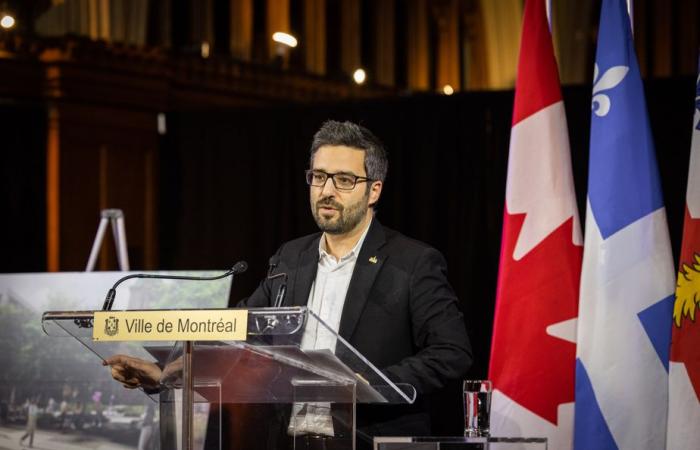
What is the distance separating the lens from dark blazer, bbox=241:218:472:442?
10.8 feet

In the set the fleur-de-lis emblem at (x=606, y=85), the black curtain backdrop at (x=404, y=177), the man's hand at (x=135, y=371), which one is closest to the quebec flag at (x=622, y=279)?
the fleur-de-lis emblem at (x=606, y=85)

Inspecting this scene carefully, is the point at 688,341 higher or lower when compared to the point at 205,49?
lower

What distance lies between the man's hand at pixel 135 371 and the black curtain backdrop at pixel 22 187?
4090 millimetres

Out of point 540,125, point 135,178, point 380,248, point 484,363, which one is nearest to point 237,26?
point 135,178

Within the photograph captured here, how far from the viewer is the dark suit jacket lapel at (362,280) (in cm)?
344

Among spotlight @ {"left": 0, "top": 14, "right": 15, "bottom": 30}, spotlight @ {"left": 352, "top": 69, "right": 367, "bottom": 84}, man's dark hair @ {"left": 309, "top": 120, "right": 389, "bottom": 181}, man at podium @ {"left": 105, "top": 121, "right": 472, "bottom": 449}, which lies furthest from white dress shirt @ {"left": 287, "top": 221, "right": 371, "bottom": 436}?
spotlight @ {"left": 352, "top": 69, "right": 367, "bottom": 84}

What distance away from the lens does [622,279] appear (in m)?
3.82

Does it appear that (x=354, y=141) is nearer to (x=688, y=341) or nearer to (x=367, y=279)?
(x=367, y=279)

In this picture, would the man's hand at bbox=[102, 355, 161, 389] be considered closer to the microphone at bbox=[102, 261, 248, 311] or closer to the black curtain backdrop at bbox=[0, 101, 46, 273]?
the microphone at bbox=[102, 261, 248, 311]

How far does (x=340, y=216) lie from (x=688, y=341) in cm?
119

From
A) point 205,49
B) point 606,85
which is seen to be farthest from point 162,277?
point 205,49

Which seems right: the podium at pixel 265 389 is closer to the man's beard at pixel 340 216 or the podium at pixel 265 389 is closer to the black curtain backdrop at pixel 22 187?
the man's beard at pixel 340 216

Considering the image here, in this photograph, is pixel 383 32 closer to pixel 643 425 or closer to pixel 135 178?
pixel 135 178

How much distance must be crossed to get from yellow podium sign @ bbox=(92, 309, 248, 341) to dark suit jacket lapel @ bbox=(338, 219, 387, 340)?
0.90 m
